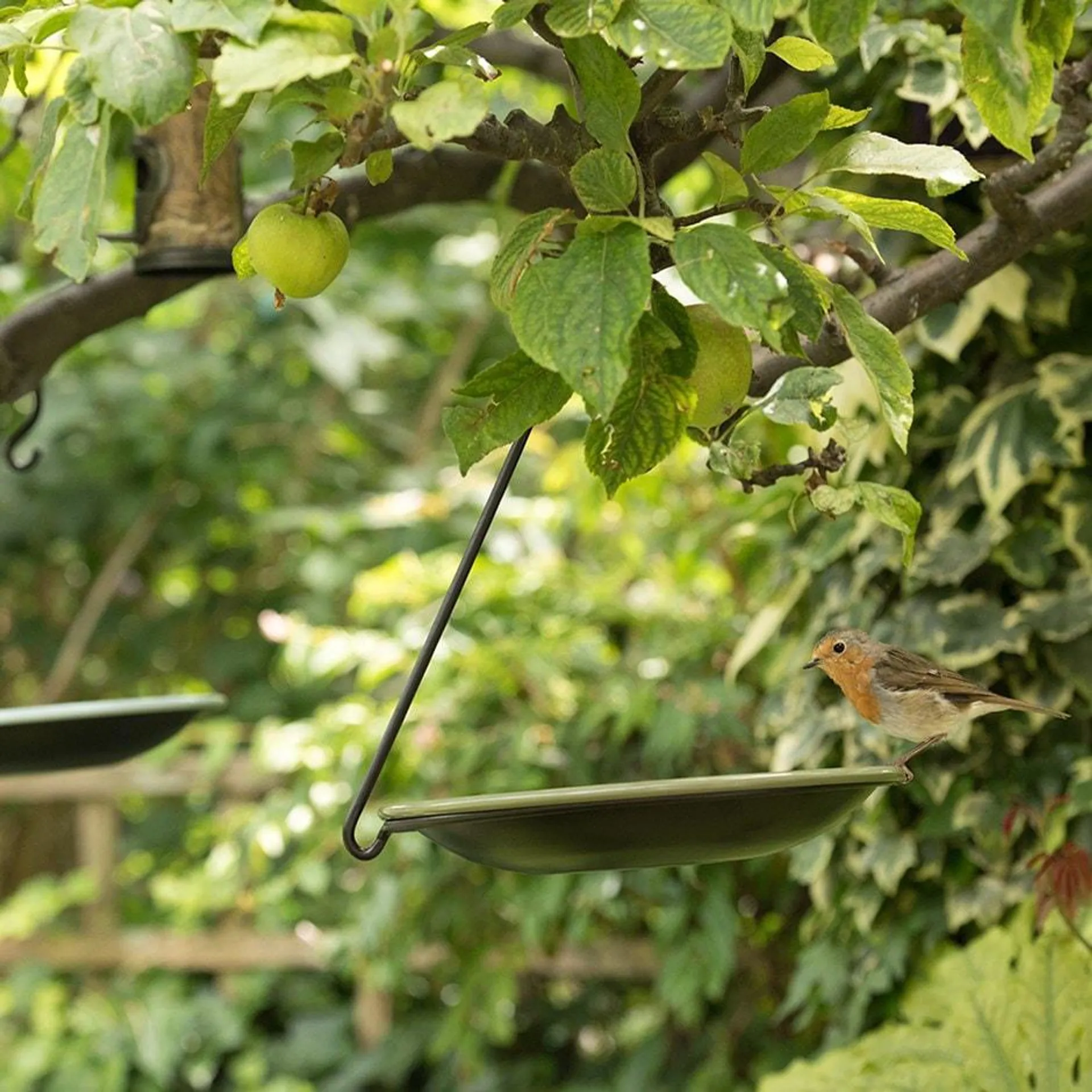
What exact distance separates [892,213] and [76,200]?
0.37m

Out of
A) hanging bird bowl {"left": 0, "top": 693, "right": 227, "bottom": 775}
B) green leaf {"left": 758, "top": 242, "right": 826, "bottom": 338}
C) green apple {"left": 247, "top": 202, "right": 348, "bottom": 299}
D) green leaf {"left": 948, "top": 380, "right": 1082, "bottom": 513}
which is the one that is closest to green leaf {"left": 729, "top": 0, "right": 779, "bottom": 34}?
green leaf {"left": 758, "top": 242, "right": 826, "bottom": 338}

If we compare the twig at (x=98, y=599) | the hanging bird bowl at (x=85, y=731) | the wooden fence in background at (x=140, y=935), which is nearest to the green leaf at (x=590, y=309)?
the hanging bird bowl at (x=85, y=731)

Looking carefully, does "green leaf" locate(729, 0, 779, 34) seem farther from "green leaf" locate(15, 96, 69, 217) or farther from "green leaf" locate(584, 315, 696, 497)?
"green leaf" locate(15, 96, 69, 217)

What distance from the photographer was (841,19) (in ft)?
1.95

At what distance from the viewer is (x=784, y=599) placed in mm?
1950

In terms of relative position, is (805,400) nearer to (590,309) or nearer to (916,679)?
(590,309)

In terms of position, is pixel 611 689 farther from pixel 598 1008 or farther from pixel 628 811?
pixel 628 811

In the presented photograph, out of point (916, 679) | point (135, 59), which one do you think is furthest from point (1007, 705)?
point (135, 59)

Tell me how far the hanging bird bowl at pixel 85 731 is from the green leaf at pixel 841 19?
0.82m

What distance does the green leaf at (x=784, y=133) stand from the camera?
712 millimetres

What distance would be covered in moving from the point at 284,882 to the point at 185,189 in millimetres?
1671

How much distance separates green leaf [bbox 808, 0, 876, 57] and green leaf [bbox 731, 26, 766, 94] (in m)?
0.14

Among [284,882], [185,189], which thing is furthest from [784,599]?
[284,882]

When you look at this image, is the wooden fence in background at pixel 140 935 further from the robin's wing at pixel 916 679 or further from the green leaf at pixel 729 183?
the green leaf at pixel 729 183
